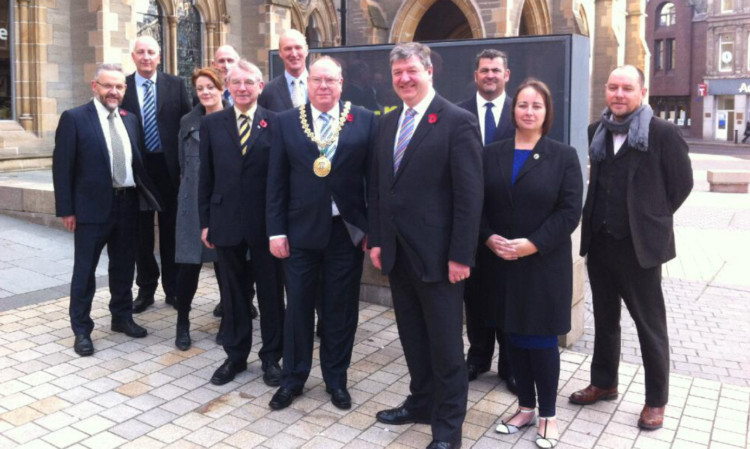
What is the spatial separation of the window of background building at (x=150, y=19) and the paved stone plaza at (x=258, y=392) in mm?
10275

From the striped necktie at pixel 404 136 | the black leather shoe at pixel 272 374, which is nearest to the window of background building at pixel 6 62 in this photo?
Result: the black leather shoe at pixel 272 374

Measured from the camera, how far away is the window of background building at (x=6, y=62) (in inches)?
525

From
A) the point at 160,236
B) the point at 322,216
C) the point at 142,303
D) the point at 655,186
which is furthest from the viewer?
the point at 142,303

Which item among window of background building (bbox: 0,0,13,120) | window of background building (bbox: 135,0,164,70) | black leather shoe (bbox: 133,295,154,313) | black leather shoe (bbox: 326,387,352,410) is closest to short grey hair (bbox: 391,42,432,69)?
black leather shoe (bbox: 326,387,352,410)

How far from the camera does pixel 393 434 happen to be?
415 cm

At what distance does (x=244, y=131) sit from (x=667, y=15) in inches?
1996

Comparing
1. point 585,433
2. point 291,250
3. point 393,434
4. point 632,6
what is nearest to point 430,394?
point 393,434

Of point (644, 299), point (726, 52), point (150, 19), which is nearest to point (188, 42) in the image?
point (150, 19)

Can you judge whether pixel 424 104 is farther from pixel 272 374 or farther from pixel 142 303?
pixel 142 303

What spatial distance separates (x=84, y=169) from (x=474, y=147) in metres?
3.18

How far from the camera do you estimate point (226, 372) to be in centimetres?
493

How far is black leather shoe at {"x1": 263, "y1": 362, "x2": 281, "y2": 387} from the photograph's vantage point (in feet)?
16.0

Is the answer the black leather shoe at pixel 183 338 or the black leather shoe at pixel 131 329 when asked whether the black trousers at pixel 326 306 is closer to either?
the black leather shoe at pixel 183 338

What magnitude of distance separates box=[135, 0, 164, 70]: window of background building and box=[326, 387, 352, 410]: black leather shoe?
529 inches
